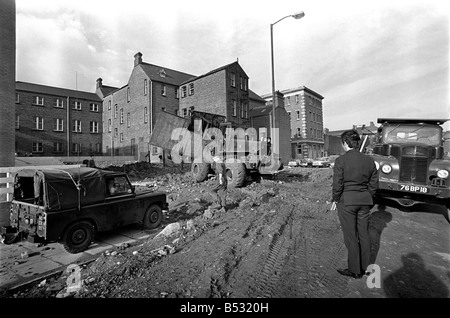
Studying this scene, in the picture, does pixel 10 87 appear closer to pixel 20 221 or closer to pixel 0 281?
pixel 20 221

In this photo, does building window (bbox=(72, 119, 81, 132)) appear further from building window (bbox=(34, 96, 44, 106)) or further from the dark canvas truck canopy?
the dark canvas truck canopy

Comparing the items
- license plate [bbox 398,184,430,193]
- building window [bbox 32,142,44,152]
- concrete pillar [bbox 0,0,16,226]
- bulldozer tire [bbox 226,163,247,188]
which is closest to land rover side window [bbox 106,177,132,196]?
concrete pillar [bbox 0,0,16,226]

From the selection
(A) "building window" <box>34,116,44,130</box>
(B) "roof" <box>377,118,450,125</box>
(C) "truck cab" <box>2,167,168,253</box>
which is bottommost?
(C) "truck cab" <box>2,167,168,253</box>

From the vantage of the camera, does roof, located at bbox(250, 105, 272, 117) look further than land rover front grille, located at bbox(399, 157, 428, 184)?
Yes

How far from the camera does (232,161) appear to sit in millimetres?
11000

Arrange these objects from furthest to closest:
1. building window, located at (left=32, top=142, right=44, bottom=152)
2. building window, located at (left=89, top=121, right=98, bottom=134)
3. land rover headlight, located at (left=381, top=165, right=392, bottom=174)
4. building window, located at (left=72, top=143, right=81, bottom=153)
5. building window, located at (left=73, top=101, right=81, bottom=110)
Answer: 1. building window, located at (left=89, top=121, right=98, bottom=134)
2. building window, located at (left=73, top=101, right=81, bottom=110)
3. building window, located at (left=72, top=143, right=81, bottom=153)
4. building window, located at (left=32, top=142, right=44, bottom=152)
5. land rover headlight, located at (left=381, top=165, right=392, bottom=174)

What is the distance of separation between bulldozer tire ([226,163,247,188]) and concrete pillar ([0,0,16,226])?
24.9 feet

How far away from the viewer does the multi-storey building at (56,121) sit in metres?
29.1

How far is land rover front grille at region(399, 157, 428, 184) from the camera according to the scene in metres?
6.50

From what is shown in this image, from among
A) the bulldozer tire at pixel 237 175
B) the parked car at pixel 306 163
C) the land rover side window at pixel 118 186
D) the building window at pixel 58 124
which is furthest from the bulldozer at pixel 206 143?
the building window at pixel 58 124

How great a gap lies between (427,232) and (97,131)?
128ft

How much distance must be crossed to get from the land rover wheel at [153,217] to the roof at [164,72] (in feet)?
81.2

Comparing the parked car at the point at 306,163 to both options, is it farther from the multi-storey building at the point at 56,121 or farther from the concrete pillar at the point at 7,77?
the multi-storey building at the point at 56,121

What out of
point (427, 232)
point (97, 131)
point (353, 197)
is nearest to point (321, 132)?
point (97, 131)
